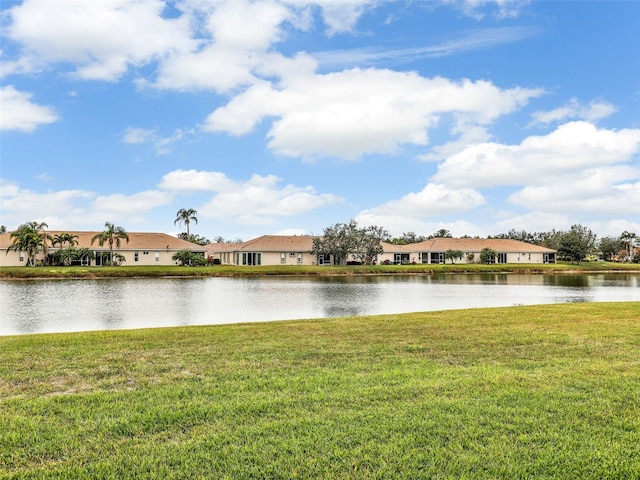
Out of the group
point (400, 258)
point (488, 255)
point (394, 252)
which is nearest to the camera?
point (488, 255)

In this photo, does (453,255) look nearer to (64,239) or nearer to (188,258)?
(188,258)

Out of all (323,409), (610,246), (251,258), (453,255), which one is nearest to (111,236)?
(251,258)

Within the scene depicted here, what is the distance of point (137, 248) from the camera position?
62.6m

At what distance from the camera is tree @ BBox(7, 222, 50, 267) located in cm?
5422

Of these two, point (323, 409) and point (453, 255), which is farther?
point (453, 255)

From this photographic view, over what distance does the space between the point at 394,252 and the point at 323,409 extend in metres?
70.6

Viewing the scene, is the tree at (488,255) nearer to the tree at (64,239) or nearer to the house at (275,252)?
the house at (275,252)

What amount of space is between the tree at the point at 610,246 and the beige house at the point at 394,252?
75.1ft

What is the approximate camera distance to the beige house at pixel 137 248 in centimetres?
5938

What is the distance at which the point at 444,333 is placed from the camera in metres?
10.2

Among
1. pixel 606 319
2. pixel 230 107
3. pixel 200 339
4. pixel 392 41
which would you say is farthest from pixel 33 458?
→ pixel 230 107

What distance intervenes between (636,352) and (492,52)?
21.2 meters

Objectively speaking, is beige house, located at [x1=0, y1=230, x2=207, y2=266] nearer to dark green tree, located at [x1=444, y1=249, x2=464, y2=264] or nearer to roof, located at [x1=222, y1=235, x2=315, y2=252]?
roof, located at [x1=222, y1=235, x2=315, y2=252]

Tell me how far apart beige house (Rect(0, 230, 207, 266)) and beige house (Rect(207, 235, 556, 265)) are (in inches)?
257
